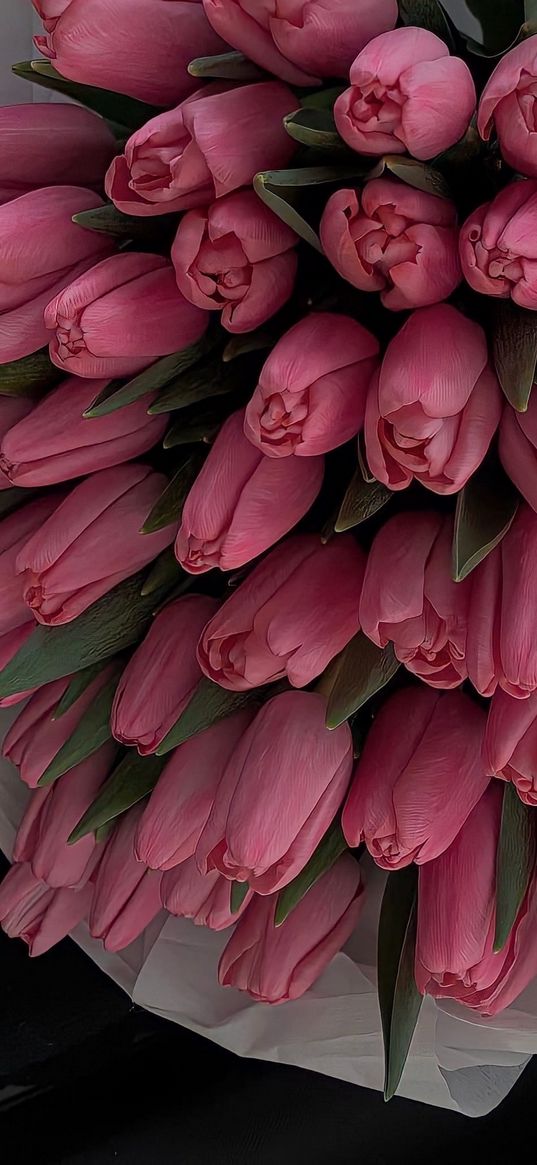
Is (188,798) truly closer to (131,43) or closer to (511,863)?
(511,863)

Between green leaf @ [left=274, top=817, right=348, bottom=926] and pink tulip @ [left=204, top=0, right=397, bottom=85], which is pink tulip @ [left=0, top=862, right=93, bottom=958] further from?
pink tulip @ [left=204, top=0, right=397, bottom=85]

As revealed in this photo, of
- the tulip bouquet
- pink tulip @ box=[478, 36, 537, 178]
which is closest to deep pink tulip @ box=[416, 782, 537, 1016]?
the tulip bouquet

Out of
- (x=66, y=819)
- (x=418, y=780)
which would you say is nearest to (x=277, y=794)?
(x=418, y=780)

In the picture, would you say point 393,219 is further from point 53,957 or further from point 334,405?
point 53,957

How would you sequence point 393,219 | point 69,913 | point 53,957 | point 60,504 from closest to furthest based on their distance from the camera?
1. point 393,219
2. point 60,504
3. point 69,913
4. point 53,957

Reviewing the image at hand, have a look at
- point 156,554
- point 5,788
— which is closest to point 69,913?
point 5,788

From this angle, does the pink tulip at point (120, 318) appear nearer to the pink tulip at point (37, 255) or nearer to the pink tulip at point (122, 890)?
the pink tulip at point (37, 255)
